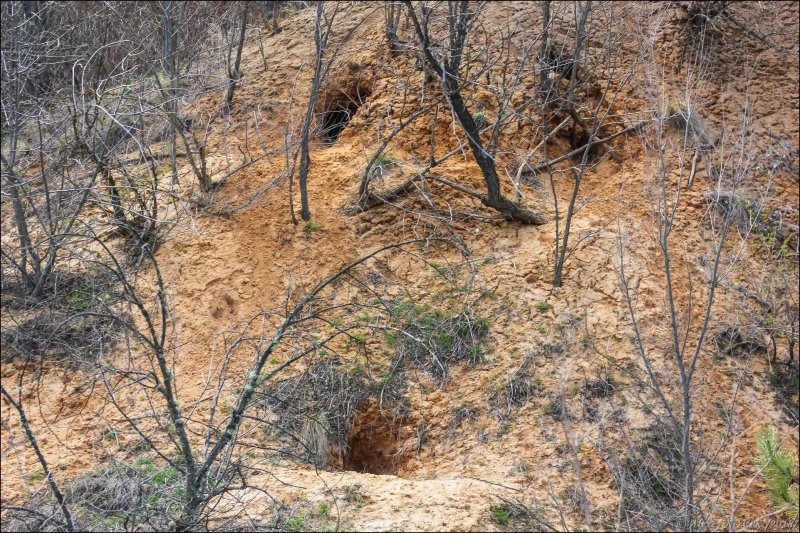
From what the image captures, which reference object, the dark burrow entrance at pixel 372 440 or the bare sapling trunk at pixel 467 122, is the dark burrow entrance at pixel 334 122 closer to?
the bare sapling trunk at pixel 467 122

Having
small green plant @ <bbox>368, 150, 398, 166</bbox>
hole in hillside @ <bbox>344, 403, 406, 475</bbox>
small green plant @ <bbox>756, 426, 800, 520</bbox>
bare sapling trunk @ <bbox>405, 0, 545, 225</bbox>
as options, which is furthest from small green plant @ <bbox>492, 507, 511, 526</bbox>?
small green plant @ <bbox>368, 150, 398, 166</bbox>

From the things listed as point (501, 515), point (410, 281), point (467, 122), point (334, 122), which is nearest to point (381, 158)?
point (467, 122)

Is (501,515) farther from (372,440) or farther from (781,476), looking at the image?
(781,476)

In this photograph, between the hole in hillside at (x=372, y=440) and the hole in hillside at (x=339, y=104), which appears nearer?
the hole in hillside at (x=372, y=440)


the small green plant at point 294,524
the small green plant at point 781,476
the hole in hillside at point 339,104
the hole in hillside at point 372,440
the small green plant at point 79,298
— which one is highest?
the hole in hillside at point 339,104

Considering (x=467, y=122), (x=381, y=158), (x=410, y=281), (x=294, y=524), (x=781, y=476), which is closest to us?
(x=781, y=476)

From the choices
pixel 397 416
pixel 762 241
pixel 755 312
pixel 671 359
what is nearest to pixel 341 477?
pixel 397 416

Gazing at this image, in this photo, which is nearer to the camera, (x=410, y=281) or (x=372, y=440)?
(x=372, y=440)

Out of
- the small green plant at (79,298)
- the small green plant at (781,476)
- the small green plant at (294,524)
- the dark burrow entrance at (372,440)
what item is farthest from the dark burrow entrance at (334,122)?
the small green plant at (781,476)
